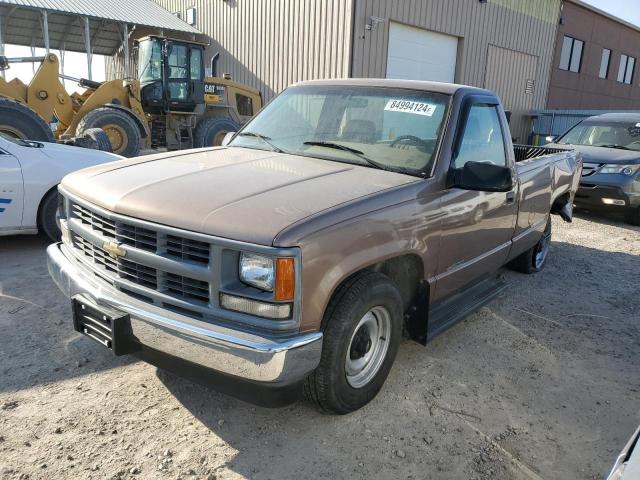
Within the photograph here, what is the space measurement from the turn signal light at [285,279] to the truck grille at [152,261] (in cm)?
34

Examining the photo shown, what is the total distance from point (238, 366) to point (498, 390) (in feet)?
6.33

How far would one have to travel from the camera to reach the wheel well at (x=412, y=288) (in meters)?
3.23

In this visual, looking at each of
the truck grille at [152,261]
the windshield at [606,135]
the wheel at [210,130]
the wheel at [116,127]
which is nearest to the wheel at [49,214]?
the truck grille at [152,261]

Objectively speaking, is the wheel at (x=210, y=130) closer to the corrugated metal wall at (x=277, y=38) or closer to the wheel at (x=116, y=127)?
the wheel at (x=116, y=127)

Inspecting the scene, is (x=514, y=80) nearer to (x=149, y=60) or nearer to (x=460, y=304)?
(x=149, y=60)

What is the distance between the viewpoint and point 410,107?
11.9ft

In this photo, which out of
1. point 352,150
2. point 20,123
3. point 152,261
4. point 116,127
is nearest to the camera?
point 152,261

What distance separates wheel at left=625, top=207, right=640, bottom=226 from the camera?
345 inches

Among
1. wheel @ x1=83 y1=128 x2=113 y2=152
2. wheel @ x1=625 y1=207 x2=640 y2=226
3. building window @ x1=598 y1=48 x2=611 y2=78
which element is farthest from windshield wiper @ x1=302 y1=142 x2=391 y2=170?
building window @ x1=598 y1=48 x2=611 y2=78

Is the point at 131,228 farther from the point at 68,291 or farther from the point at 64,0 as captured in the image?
the point at 64,0

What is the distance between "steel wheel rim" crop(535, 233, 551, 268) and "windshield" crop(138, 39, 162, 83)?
1005cm

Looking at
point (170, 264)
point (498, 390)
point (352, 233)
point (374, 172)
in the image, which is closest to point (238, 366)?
point (170, 264)

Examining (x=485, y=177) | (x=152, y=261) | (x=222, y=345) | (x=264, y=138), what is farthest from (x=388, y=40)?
(x=222, y=345)

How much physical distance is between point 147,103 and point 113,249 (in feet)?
36.8
